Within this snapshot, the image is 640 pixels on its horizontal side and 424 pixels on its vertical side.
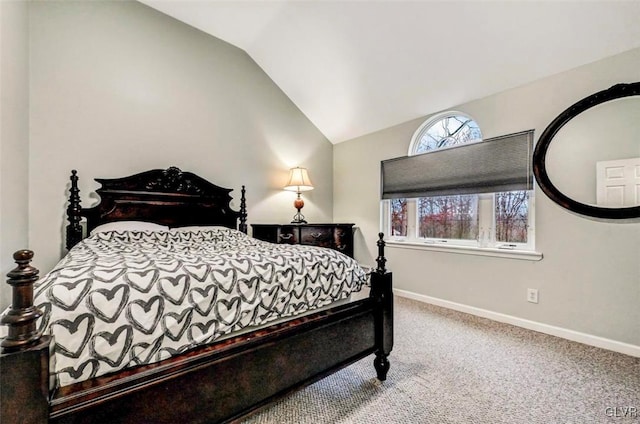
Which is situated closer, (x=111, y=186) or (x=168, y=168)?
(x=111, y=186)

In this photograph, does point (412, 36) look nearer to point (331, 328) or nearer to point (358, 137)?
point (358, 137)

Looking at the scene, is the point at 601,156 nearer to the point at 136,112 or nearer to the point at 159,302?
the point at 159,302

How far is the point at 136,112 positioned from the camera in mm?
2969

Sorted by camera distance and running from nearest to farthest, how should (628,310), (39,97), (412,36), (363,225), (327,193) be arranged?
(628,310), (39,97), (412,36), (363,225), (327,193)

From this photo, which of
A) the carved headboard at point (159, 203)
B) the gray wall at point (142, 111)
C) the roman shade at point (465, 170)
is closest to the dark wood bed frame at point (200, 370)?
the roman shade at point (465, 170)

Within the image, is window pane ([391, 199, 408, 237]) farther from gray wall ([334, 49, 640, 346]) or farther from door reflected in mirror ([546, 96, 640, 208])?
door reflected in mirror ([546, 96, 640, 208])

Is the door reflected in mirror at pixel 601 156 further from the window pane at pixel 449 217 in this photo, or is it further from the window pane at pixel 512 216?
the window pane at pixel 449 217

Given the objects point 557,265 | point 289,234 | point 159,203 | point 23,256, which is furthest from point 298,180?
point 23,256

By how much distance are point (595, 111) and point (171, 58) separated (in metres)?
4.07

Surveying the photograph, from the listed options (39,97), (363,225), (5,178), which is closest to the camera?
(5,178)

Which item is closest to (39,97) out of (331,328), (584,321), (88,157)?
(88,157)

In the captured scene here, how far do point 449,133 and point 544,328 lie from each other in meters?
2.12

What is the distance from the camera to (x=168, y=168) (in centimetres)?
310

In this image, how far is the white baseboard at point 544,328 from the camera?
206 centimetres
